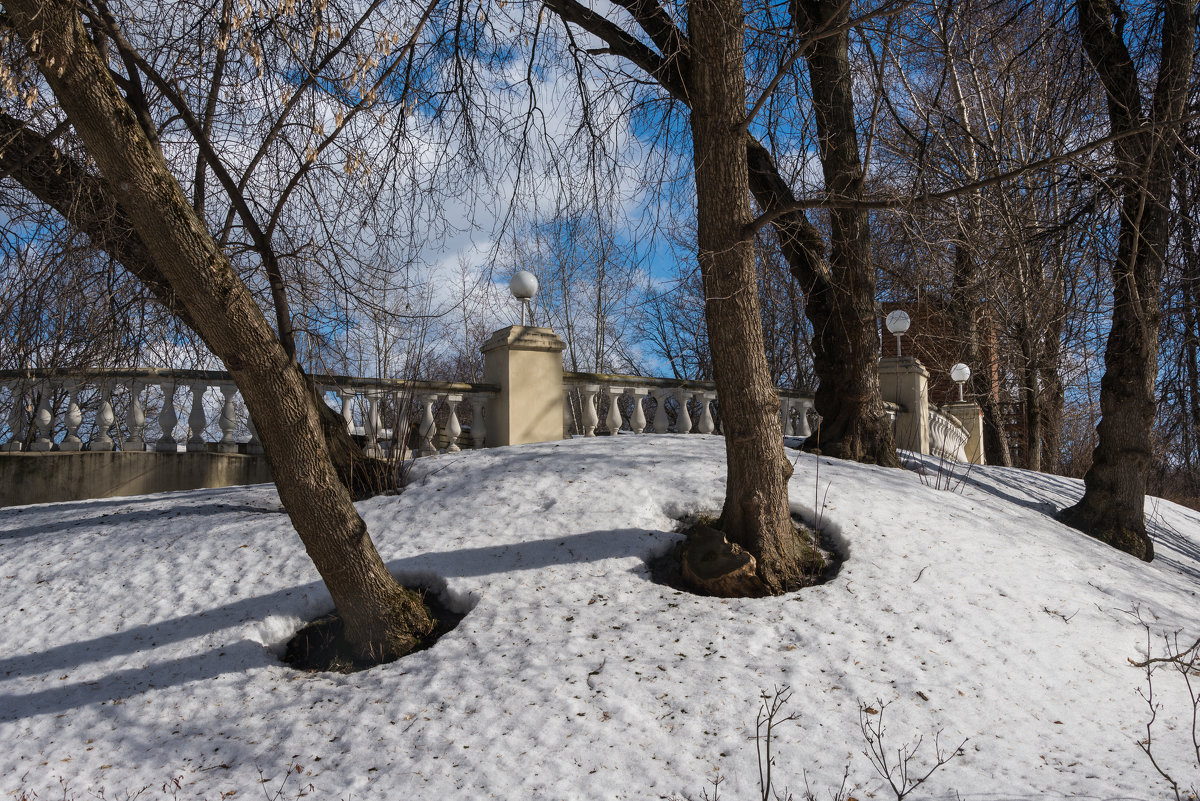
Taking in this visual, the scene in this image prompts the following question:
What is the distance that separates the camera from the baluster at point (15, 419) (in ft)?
25.4

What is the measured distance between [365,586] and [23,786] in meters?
1.60

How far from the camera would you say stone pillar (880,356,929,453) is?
11.2m

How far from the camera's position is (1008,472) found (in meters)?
9.52

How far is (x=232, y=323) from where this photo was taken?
3803 millimetres

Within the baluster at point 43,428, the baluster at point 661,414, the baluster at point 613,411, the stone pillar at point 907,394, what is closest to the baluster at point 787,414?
the stone pillar at point 907,394

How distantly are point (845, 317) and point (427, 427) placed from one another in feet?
14.4

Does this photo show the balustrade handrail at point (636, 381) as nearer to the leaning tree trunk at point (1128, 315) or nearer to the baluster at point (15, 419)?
the leaning tree trunk at point (1128, 315)

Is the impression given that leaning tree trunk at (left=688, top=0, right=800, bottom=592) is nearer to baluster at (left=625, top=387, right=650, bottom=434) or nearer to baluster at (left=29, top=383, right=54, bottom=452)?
baluster at (left=625, top=387, right=650, bottom=434)

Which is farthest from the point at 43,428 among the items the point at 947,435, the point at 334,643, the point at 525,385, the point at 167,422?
the point at 947,435

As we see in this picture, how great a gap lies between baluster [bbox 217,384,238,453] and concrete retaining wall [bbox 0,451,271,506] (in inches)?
6.6

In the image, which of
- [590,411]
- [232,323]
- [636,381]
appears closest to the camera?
[232,323]

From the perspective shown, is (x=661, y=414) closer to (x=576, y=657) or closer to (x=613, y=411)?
(x=613, y=411)

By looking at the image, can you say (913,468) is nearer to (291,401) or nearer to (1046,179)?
(1046,179)

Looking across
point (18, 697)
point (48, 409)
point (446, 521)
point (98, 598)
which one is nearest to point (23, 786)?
point (18, 697)
